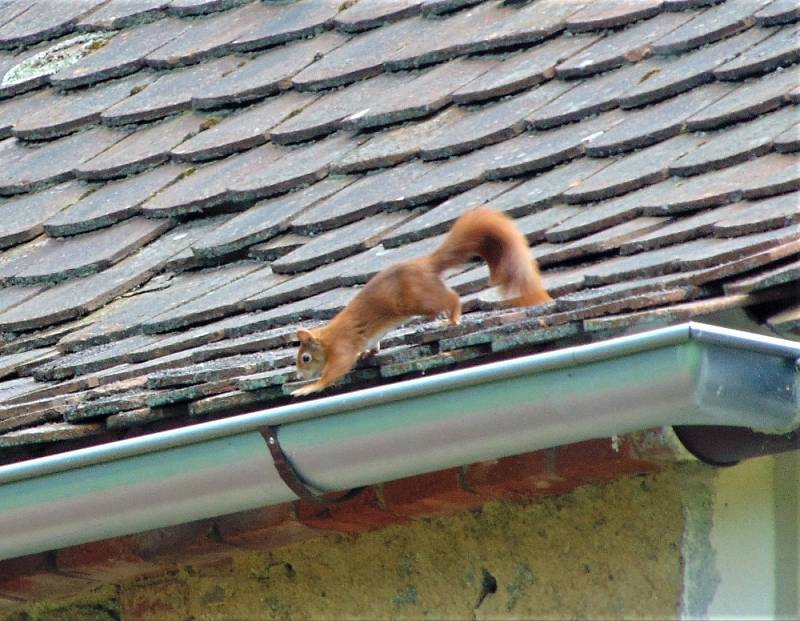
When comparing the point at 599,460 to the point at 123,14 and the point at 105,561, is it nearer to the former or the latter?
the point at 105,561

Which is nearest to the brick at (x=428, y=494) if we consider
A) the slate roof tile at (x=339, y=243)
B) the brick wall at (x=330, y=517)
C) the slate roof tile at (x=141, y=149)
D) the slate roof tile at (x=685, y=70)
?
the brick wall at (x=330, y=517)

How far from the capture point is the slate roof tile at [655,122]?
365 centimetres

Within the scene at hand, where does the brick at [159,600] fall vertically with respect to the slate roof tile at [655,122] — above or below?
below

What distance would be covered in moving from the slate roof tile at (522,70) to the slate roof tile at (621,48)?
0.14 feet

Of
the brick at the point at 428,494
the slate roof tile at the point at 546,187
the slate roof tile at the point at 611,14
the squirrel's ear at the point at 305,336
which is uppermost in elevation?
the slate roof tile at the point at 611,14

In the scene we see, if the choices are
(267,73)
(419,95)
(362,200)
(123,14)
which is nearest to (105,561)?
(362,200)

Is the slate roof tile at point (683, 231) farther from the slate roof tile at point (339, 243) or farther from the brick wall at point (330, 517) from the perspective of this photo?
the slate roof tile at point (339, 243)

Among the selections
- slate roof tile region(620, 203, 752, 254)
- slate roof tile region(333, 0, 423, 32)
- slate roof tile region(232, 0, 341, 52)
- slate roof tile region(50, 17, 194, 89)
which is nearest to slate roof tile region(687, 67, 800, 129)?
slate roof tile region(620, 203, 752, 254)

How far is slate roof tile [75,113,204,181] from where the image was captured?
4668mm

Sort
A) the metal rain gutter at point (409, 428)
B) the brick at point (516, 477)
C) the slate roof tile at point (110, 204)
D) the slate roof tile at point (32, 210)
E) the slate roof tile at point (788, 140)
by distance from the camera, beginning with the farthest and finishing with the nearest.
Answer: the slate roof tile at point (32, 210) → the slate roof tile at point (110, 204) → the slate roof tile at point (788, 140) → the brick at point (516, 477) → the metal rain gutter at point (409, 428)

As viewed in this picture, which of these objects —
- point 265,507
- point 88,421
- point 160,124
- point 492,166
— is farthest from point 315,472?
point 160,124

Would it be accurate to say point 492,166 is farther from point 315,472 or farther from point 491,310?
point 315,472

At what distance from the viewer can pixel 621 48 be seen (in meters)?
4.12

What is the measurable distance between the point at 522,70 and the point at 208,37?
1.35 metres
